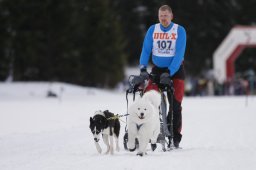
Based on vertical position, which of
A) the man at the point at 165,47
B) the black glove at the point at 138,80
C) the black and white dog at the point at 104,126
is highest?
the man at the point at 165,47

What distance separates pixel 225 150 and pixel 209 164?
5.43 feet

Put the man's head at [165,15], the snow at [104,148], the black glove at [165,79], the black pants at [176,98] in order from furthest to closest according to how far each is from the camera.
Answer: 1. the black pants at [176,98]
2. the man's head at [165,15]
3. the black glove at [165,79]
4. the snow at [104,148]

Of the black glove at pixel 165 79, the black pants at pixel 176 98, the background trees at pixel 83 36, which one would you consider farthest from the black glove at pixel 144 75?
the background trees at pixel 83 36

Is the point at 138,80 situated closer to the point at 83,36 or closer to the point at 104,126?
the point at 104,126

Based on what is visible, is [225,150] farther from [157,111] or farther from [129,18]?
[129,18]

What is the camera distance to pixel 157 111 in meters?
8.37

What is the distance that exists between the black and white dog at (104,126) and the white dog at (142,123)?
22.6 inches

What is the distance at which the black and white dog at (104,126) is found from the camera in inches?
339

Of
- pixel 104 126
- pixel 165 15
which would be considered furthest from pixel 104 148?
pixel 165 15

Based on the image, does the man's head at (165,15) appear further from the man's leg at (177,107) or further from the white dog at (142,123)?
the white dog at (142,123)

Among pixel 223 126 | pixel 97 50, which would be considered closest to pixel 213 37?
pixel 97 50

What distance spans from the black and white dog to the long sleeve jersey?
2.81 feet

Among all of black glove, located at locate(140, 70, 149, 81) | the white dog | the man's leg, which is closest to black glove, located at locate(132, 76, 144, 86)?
black glove, located at locate(140, 70, 149, 81)

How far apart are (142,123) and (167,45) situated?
4.68 feet
